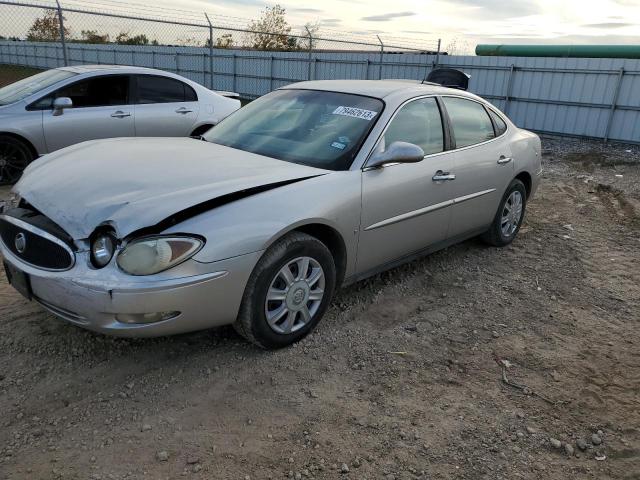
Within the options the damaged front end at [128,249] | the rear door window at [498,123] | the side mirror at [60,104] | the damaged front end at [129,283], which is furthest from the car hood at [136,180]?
the side mirror at [60,104]

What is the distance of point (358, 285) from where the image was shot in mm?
4352

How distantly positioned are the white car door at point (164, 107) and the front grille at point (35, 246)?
4.29 meters

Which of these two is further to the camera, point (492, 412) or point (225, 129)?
point (225, 129)

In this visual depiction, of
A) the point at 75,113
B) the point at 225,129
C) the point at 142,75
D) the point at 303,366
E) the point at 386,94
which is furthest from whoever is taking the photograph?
the point at 142,75

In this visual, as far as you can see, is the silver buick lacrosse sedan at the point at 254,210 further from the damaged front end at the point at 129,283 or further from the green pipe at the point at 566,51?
the green pipe at the point at 566,51

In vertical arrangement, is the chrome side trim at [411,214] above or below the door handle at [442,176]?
below

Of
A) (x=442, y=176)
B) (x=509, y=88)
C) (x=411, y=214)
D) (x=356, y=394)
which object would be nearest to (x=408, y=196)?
(x=411, y=214)

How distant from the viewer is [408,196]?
3.86 metres

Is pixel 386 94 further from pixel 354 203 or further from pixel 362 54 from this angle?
pixel 362 54

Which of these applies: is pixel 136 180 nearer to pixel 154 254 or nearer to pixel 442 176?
pixel 154 254

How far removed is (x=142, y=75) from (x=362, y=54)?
1340cm

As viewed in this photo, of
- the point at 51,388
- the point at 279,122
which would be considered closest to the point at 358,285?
the point at 279,122

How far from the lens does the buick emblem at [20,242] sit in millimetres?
2898

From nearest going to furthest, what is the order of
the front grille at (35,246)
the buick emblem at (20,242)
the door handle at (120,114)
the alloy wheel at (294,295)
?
the front grille at (35,246) → the buick emblem at (20,242) → the alloy wheel at (294,295) → the door handle at (120,114)
